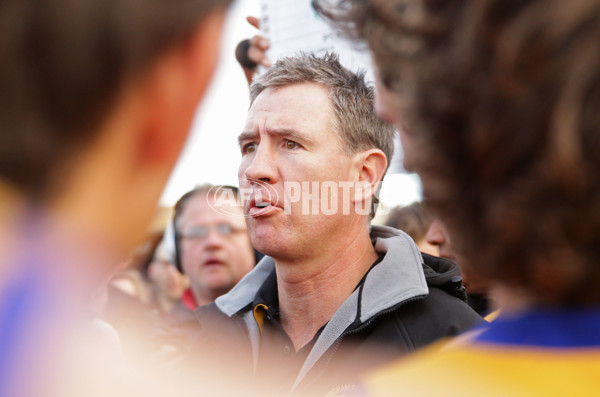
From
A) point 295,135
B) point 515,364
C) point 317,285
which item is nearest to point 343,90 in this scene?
point 295,135

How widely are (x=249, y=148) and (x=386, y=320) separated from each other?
1078mm

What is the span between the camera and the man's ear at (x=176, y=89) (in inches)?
27.0

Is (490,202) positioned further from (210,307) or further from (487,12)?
(210,307)

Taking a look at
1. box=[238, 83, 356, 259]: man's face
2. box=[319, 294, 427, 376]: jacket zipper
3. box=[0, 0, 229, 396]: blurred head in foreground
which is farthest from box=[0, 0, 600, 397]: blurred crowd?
box=[238, 83, 356, 259]: man's face

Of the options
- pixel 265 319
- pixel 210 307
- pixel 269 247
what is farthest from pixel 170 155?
pixel 210 307

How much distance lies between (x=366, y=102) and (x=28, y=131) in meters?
2.31

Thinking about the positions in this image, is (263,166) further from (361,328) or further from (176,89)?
(176,89)

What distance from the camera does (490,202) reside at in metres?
0.83

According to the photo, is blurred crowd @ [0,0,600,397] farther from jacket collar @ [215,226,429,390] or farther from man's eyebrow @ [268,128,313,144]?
man's eyebrow @ [268,128,313,144]

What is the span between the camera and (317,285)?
254cm

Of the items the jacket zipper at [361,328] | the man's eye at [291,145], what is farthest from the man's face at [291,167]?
the jacket zipper at [361,328]

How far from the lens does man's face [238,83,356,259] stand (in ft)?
8.32

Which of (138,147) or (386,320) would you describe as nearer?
(138,147)

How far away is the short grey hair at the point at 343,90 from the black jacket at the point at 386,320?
1.70 feet
